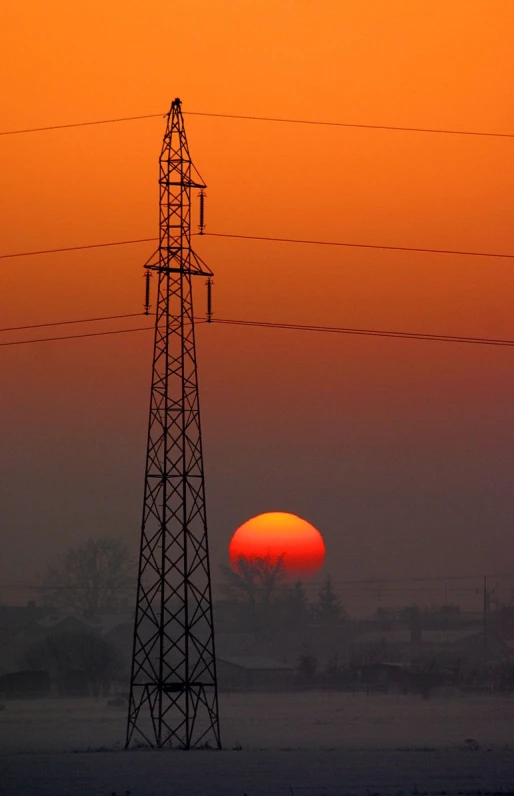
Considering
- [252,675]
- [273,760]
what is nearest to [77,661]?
[252,675]

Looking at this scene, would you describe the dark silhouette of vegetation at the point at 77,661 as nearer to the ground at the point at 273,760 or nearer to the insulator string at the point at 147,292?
the ground at the point at 273,760

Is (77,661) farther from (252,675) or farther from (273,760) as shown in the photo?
(273,760)

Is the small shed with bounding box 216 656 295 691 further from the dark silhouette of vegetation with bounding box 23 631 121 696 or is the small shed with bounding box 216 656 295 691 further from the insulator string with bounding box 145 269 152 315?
the insulator string with bounding box 145 269 152 315

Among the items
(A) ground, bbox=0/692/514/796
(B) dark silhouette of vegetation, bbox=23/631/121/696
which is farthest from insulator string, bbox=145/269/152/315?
(B) dark silhouette of vegetation, bbox=23/631/121/696

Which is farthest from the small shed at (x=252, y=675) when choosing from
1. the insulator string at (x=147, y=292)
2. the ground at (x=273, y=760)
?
the insulator string at (x=147, y=292)

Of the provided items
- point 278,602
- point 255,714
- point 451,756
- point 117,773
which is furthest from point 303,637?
point 117,773

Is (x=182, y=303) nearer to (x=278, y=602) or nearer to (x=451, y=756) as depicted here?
(x=451, y=756)
